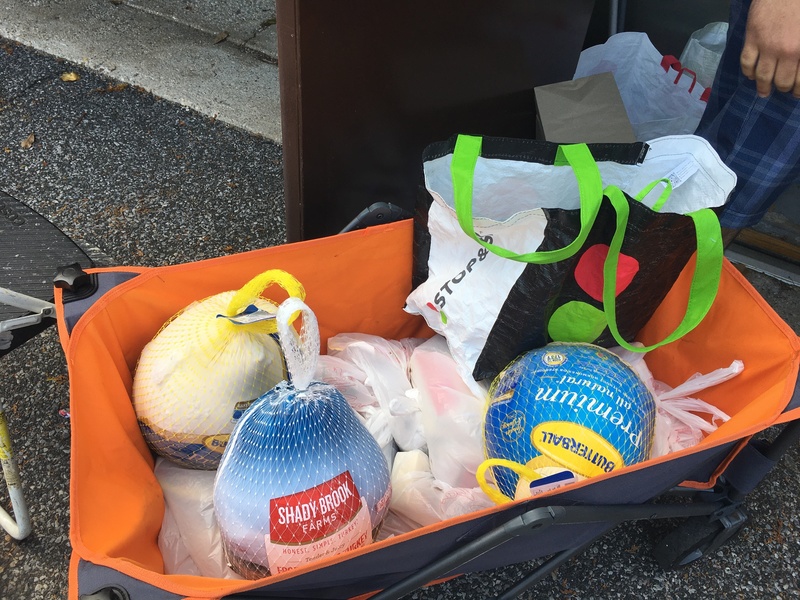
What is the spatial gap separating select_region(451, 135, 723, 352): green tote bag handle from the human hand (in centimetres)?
31

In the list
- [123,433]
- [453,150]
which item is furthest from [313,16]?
[123,433]

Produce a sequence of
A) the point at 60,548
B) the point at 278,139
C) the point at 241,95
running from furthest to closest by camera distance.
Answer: the point at 241,95 < the point at 278,139 < the point at 60,548

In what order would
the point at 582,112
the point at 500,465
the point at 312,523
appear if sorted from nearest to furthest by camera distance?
the point at 312,523 < the point at 500,465 < the point at 582,112

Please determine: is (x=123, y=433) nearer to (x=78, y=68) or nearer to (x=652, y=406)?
(x=652, y=406)

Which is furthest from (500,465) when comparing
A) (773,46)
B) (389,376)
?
(773,46)

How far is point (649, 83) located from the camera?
193 cm

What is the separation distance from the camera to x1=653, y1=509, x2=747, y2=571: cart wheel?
1335 mm

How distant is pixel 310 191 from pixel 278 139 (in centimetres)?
112

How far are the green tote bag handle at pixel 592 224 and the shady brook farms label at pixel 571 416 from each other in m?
0.09

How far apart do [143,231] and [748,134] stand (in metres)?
1.72

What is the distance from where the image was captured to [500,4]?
1500mm

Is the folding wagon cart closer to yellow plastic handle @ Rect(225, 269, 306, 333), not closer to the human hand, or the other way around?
yellow plastic handle @ Rect(225, 269, 306, 333)

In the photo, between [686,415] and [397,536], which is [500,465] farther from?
[686,415]

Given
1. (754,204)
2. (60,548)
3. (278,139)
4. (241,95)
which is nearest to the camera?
(60,548)
